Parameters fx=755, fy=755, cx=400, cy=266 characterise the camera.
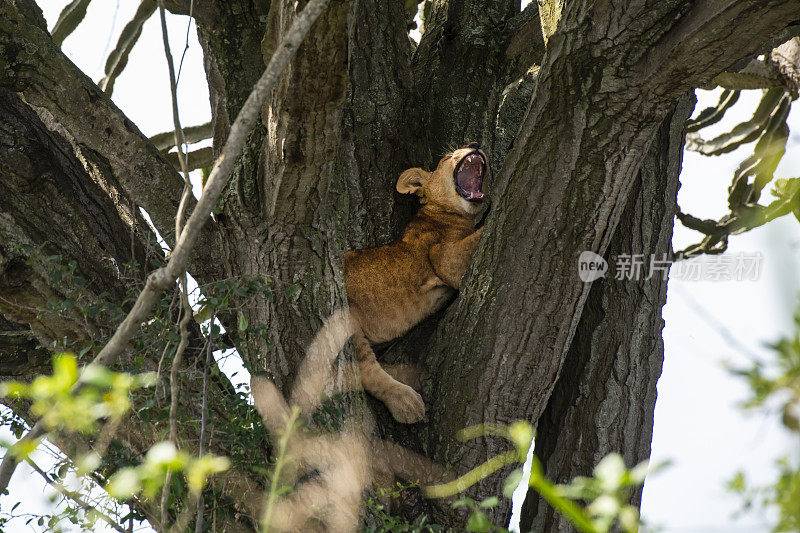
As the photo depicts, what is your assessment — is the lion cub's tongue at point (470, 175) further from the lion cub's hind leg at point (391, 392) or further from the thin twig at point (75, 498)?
the thin twig at point (75, 498)

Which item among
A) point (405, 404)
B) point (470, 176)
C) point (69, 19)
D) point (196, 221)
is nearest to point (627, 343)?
point (405, 404)

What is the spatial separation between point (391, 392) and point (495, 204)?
855 mm

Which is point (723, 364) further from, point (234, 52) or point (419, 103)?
point (419, 103)

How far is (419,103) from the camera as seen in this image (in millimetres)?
3930

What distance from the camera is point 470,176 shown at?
3.75m

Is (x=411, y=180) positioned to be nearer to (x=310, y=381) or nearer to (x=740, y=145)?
(x=310, y=381)

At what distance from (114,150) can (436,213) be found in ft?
5.07

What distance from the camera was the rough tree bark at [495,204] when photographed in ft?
7.85

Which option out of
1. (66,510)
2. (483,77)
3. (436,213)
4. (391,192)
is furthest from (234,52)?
(66,510)

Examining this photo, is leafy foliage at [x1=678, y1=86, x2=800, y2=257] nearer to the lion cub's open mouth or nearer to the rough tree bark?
the lion cub's open mouth

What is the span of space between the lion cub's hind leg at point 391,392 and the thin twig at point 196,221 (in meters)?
1.47

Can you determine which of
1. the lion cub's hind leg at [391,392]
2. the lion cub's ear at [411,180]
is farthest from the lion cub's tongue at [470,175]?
the lion cub's hind leg at [391,392]

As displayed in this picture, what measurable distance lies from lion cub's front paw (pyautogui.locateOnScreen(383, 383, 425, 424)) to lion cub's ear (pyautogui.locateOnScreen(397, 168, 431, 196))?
1035 millimetres

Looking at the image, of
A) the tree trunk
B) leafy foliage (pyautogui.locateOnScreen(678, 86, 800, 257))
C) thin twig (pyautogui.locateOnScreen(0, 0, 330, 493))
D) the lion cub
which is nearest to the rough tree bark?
the tree trunk
